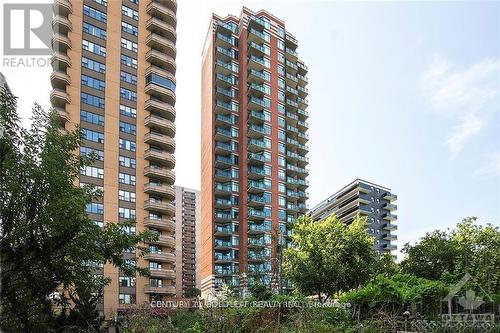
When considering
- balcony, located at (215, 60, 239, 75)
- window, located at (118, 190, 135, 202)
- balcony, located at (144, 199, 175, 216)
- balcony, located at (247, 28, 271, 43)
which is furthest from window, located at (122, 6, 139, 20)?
balcony, located at (144, 199, 175, 216)

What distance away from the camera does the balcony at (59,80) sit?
46656 millimetres

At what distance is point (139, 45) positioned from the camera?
5381 cm

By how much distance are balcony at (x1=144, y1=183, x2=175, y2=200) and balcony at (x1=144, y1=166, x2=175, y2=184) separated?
2.98 ft

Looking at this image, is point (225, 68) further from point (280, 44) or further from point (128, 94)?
point (128, 94)

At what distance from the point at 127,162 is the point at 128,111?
6.09 meters

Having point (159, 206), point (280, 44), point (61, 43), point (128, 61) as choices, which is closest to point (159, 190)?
point (159, 206)

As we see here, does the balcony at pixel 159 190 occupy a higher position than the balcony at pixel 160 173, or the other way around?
the balcony at pixel 160 173

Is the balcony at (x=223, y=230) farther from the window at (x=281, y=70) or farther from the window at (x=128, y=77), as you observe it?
the window at (x=281, y=70)

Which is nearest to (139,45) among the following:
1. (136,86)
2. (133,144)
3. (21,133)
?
(136,86)

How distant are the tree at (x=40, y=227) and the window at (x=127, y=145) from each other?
3937 centimetres

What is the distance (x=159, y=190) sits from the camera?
51.2 metres

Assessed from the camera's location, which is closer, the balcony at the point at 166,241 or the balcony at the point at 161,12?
the balcony at the point at 166,241

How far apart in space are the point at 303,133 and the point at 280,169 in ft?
33.2

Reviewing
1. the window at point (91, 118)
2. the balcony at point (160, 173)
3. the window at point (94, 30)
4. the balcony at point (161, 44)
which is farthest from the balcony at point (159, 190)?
the window at point (94, 30)
